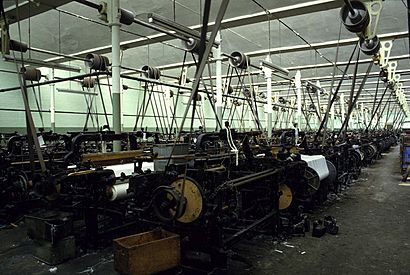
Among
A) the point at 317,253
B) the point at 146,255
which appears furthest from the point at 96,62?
the point at 317,253

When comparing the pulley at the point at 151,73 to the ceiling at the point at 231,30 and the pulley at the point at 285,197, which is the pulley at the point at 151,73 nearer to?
the ceiling at the point at 231,30

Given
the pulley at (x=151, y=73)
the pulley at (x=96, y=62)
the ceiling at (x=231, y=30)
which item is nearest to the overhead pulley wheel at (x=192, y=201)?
the ceiling at (x=231, y=30)

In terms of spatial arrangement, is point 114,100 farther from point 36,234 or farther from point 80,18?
point 80,18

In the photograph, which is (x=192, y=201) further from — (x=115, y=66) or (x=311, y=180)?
(x=115, y=66)

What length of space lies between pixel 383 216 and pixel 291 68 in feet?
27.3

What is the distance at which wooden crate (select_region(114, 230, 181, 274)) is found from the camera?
223 centimetres

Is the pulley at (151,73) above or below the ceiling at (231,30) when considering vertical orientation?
below

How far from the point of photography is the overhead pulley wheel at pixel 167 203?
2.33 m

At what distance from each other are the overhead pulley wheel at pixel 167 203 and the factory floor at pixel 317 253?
2.32ft

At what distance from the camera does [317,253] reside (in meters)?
2.99

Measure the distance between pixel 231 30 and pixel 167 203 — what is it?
20.9 feet

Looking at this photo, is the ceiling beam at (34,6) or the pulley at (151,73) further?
the pulley at (151,73)

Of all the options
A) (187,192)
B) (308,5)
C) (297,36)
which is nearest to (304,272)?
(187,192)

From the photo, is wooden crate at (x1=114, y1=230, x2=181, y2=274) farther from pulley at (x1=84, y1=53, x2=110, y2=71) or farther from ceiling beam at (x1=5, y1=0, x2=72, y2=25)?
ceiling beam at (x1=5, y1=0, x2=72, y2=25)
